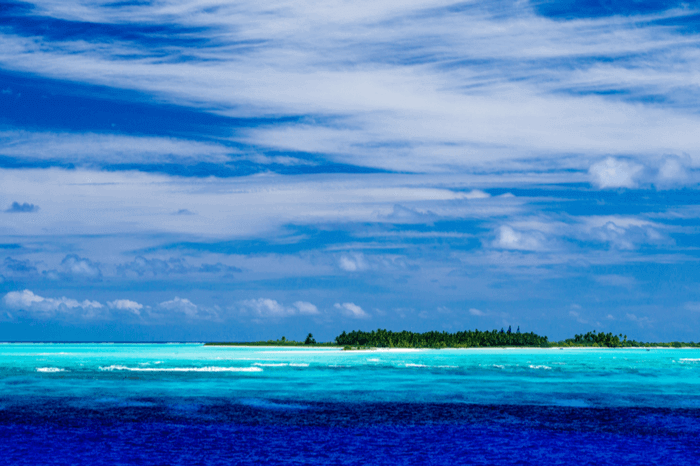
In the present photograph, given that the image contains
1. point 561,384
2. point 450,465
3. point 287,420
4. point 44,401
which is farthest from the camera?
point 561,384

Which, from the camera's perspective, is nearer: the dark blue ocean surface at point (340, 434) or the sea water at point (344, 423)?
the dark blue ocean surface at point (340, 434)

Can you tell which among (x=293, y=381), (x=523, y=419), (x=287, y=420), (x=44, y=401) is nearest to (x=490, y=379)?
(x=293, y=381)

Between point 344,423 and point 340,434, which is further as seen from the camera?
point 344,423

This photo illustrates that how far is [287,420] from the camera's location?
38406 millimetres

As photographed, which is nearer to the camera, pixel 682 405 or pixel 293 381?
pixel 682 405

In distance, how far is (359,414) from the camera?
134ft

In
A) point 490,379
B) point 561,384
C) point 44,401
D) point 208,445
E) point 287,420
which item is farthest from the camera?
point 490,379

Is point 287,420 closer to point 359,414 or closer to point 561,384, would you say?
point 359,414

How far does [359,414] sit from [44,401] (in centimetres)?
2084

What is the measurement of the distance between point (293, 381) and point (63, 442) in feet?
118

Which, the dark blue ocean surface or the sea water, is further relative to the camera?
the sea water

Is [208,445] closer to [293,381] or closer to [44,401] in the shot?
[44,401]

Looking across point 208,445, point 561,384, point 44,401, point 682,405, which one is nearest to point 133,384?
point 44,401

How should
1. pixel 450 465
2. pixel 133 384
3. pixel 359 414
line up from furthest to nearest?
1. pixel 133 384
2. pixel 359 414
3. pixel 450 465
